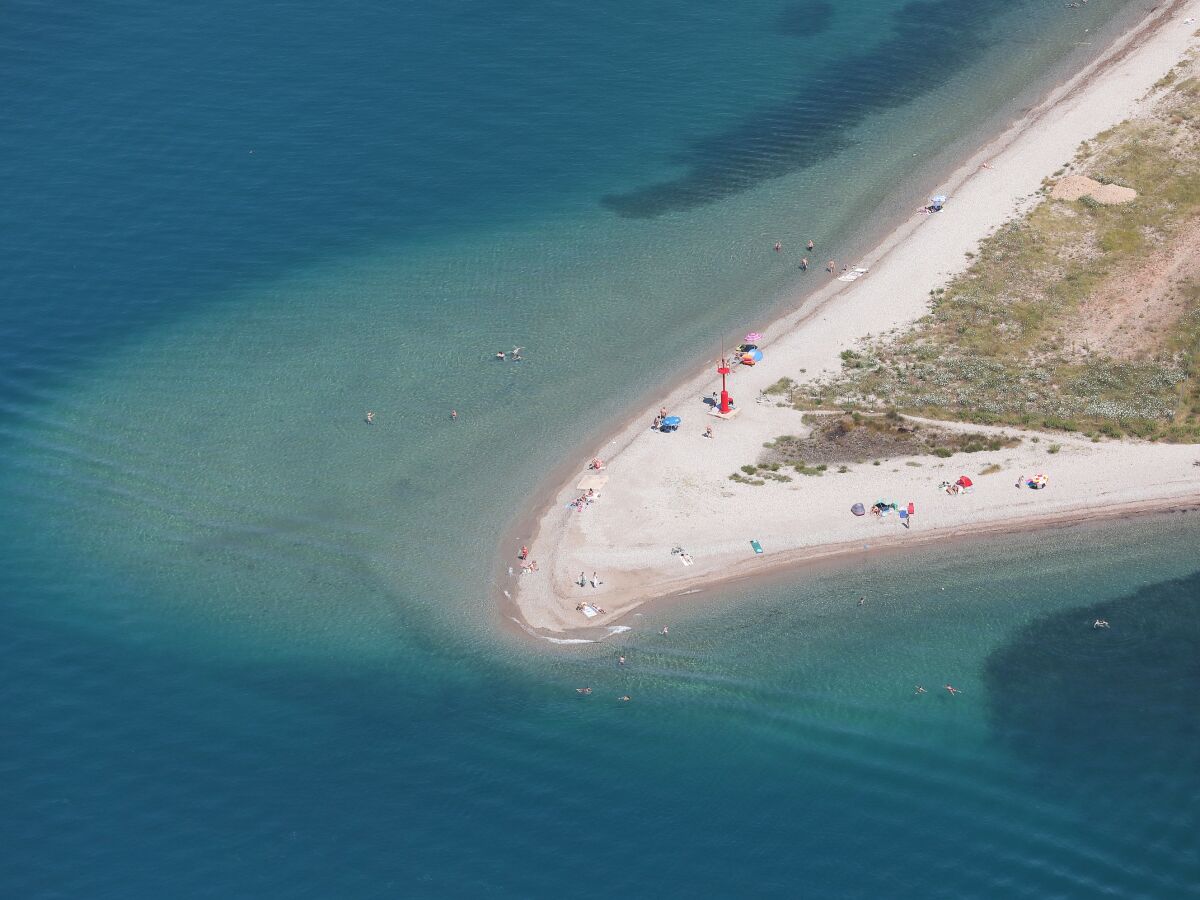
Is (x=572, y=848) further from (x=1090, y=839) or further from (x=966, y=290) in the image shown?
(x=966, y=290)

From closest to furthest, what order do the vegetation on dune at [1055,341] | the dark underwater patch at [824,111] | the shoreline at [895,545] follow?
the shoreline at [895,545] → the vegetation on dune at [1055,341] → the dark underwater patch at [824,111]

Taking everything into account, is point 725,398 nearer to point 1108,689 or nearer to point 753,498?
point 753,498

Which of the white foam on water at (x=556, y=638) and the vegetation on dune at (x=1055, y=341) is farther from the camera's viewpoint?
the vegetation on dune at (x=1055, y=341)

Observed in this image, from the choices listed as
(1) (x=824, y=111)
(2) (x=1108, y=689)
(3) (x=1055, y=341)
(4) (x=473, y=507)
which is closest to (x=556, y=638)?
(4) (x=473, y=507)

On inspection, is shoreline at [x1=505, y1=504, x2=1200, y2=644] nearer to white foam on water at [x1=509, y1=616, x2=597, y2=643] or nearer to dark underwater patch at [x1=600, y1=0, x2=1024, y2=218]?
white foam on water at [x1=509, y1=616, x2=597, y2=643]

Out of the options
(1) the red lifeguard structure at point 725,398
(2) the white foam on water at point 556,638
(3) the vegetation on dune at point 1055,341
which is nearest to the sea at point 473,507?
(2) the white foam on water at point 556,638

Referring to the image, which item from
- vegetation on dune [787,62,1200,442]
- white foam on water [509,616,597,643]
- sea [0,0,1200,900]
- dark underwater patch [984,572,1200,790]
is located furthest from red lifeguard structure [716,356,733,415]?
dark underwater patch [984,572,1200,790]

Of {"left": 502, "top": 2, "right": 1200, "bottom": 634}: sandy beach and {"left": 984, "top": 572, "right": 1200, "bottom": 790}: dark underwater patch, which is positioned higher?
{"left": 502, "top": 2, "right": 1200, "bottom": 634}: sandy beach

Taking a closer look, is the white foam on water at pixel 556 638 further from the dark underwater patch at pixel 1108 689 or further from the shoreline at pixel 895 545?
the dark underwater patch at pixel 1108 689

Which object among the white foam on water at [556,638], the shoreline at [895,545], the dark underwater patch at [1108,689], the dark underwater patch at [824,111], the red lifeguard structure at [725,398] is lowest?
the dark underwater patch at [1108,689]
